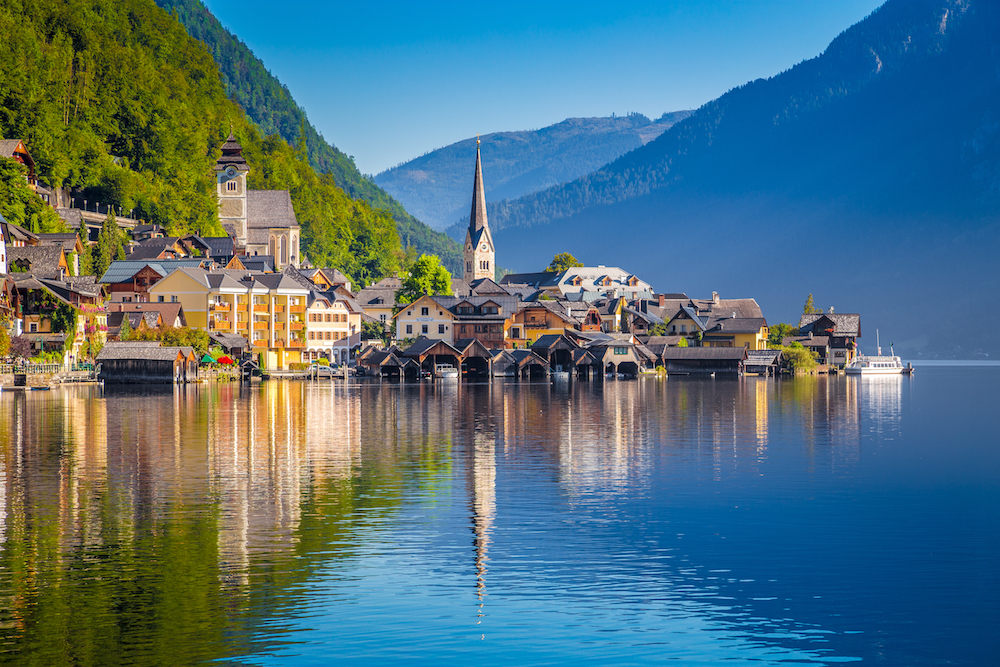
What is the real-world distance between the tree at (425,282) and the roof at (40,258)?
54279 mm

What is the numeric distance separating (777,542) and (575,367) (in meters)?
94.7

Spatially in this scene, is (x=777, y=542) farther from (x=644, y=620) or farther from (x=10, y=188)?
(x=10, y=188)

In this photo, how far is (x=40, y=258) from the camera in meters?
85.6

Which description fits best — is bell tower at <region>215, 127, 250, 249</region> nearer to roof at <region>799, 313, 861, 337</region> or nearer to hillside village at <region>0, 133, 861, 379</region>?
hillside village at <region>0, 133, 861, 379</region>

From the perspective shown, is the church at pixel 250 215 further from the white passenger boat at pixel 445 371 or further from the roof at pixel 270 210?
the white passenger boat at pixel 445 371

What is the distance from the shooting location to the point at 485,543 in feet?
72.3

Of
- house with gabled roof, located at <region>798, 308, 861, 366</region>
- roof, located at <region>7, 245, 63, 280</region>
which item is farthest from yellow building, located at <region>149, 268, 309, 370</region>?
house with gabled roof, located at <region>798, 308, 861, 366</region>

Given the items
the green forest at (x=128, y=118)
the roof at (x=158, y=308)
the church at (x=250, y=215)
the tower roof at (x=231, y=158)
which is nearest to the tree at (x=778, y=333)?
the green forest at (x=128, y=118)

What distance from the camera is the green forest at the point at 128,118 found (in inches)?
4505

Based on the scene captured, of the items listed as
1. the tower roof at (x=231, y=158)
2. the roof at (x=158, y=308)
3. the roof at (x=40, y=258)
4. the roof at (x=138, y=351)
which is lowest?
the roof at (x=138, y=351)

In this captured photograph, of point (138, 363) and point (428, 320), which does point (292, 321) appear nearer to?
point (428, 320)

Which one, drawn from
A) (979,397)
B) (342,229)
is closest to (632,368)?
(979,397)

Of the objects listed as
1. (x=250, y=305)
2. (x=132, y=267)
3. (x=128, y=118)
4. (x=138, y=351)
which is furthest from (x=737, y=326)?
(x=128, y=118)

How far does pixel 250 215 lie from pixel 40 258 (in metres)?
74.8
